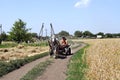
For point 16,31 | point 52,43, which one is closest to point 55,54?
→ point 52,43

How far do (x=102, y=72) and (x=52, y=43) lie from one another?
603 inches

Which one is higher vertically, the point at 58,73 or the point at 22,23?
the point at 22,23

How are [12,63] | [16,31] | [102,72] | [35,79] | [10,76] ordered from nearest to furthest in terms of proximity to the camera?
[102,72]
[35,79]
[10,76]
[12,63]
[16,31]

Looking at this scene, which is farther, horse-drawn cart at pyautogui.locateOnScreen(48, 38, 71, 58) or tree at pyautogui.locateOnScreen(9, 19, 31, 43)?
tree at pyautogui.locateOnScreen(9, 19, 31, 43)

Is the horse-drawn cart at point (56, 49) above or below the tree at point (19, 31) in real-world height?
below

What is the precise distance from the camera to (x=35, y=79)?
1664 centimetres

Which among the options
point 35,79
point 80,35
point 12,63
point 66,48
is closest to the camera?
point 35,79

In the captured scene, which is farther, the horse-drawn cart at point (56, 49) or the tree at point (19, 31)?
the tree at point (19, 31)

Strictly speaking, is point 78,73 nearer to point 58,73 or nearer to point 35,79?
point 58,73

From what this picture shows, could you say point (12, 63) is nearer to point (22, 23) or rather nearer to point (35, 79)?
point (35, 79)

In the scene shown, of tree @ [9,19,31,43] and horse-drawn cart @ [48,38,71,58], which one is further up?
tree @ [9,19,31,43]

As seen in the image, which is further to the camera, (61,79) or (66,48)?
(66,48)

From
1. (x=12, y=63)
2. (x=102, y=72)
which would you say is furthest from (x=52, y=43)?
(x=102, y=72)

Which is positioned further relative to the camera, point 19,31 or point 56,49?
point 19,31
